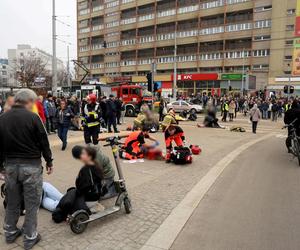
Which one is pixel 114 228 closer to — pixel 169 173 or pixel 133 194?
pixel 133 194

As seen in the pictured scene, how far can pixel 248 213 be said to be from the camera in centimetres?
498

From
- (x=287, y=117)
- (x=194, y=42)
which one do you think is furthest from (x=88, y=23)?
(x=287, y=117)

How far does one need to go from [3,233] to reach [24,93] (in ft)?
6.21

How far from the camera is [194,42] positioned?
60781 millimetres

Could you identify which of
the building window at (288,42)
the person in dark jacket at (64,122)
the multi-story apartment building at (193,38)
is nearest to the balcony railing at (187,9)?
the multi-story apartment building at (193,38)

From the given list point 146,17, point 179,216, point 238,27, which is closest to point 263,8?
point 238,27

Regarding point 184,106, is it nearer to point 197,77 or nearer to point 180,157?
point 180,157

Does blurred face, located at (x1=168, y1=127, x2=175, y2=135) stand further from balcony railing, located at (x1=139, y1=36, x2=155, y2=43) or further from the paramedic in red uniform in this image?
balcony railing, located at (x1=139, y1=36, x2=155, y2=43)

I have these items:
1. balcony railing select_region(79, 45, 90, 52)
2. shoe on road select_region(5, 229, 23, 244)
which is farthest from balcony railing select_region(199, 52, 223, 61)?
shoe on road select_region(5, 229, 23, 244)

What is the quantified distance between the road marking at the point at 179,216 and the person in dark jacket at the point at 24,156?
1.45m

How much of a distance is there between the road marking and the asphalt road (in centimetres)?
9

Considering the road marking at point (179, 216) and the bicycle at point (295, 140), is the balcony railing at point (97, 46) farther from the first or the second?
the road marking at point (179, 216)

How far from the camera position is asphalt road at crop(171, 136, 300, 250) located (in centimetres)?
400

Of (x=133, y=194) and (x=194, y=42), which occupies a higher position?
(x=194, y=42)
